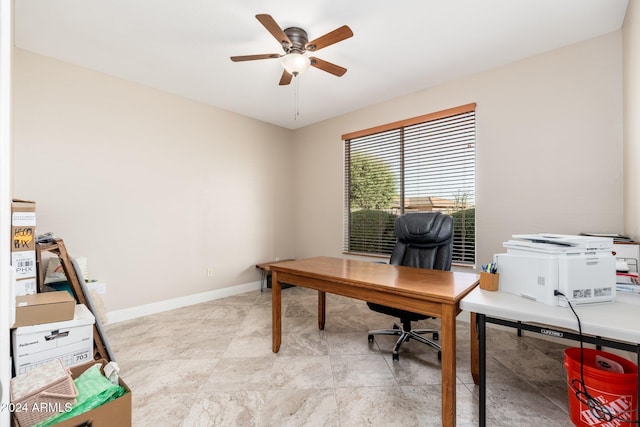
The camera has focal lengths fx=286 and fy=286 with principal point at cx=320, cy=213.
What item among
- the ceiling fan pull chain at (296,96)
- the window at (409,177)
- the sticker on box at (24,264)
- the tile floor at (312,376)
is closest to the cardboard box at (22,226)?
the sticker on box at (24,264)

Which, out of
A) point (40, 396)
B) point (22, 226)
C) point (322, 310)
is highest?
point (22, 226)

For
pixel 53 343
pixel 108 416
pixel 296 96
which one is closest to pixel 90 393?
pixel 108 416

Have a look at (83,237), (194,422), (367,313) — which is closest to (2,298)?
(194,422)

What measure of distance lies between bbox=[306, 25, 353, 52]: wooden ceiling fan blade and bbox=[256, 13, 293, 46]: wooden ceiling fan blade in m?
0.19

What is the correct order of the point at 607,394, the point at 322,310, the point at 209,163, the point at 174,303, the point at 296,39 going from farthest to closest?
the point at 209,163, the point at 174,303, the point at 322,310, the point at 296,39, the point at 607,394

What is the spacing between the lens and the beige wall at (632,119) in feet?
6.10

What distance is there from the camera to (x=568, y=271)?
51.8 inches

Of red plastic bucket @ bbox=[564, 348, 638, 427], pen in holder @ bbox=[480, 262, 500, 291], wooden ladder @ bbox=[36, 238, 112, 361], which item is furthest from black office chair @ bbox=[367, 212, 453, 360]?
wooden ladder @ bbox=[36, 238, 112, 361]

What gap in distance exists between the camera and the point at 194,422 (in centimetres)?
157

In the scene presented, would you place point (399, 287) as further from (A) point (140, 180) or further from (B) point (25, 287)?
(A) point (140, 180)

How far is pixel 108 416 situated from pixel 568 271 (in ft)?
6.99

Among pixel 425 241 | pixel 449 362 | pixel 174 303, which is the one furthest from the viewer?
pixel 174 303

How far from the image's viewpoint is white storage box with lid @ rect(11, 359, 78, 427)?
3.64 ft

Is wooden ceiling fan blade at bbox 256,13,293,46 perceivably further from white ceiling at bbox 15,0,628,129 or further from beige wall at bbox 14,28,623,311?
beige wall at bbox 14,28,623,311
